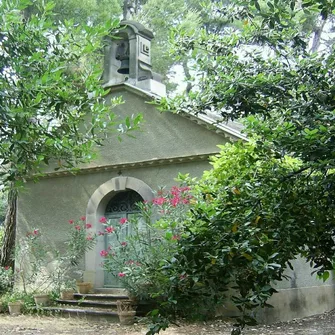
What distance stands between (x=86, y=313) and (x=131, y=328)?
1.51m

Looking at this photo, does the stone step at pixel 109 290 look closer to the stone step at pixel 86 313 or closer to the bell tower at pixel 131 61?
the stone step at pixel 86 313

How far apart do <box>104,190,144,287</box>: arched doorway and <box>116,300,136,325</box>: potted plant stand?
7.71ft

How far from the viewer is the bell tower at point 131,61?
13.4 m

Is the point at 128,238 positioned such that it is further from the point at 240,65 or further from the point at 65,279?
the point at 240,65

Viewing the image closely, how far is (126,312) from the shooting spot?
33.5 ft

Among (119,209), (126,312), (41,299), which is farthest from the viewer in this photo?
(119,209)

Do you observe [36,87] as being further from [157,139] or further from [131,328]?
[157,139]

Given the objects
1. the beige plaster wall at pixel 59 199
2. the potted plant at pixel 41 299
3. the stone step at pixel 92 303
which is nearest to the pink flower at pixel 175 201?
the beige plaster wall at pixel 59 199

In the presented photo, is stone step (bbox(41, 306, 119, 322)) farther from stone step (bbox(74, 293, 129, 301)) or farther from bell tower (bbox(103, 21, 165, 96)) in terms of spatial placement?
A: bell tower (bbox(103, 21, 165, 96))

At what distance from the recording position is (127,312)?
33.5 feet

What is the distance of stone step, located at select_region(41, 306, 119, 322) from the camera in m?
10.7

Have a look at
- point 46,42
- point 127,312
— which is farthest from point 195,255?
point 127,312

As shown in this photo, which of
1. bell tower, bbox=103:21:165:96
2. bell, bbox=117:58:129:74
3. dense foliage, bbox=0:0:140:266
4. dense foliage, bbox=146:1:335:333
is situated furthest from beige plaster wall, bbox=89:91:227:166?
dense foliage, bbox=146:1:335:333

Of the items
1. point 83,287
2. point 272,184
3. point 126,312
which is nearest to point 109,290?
point 83,287
